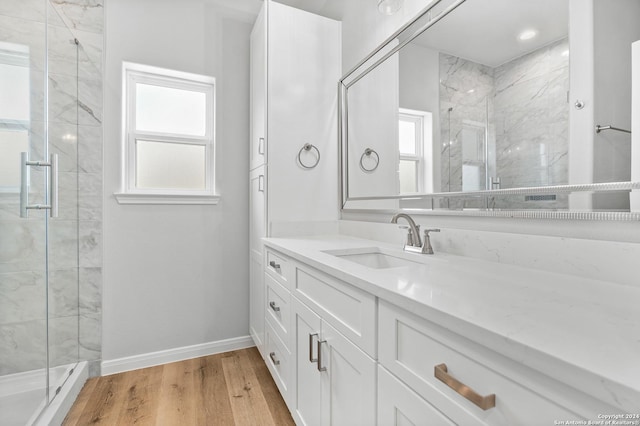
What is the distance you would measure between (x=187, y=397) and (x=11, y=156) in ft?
5.01

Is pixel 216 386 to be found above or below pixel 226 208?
below

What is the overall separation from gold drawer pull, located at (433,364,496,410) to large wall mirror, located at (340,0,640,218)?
0.66 m

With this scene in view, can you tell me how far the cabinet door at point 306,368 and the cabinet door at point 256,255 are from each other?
2.32ft

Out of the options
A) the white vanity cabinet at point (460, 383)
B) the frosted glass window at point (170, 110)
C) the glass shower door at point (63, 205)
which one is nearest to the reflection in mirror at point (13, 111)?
the glass shower door at point (63, 205)

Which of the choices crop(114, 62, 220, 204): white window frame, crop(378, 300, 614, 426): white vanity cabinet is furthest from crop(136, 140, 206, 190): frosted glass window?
crop(378, 300, 614, 426): white vanity cabinet

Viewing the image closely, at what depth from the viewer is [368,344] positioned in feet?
2.84

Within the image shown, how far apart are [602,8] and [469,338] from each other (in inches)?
39.4

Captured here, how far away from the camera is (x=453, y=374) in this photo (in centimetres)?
61

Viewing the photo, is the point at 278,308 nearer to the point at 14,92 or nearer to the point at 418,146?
the point at 418,146

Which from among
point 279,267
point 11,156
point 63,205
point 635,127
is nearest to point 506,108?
point 635,127

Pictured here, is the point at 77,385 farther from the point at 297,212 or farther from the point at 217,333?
the point at 297,212

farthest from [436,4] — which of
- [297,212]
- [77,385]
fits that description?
[77,385]

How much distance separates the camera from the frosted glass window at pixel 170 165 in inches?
88.6

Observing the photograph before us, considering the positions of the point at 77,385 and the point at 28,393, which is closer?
the point at 28,393
